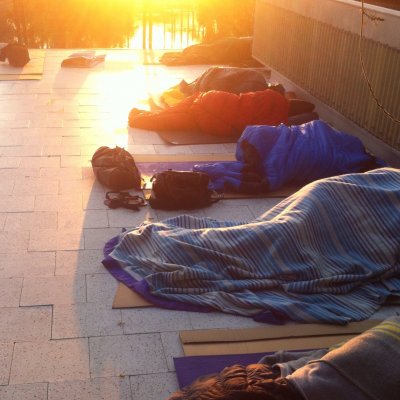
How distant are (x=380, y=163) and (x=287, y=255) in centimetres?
181

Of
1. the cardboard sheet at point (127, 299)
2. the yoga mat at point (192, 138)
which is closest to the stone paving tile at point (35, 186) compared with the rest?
the yoga mat at point (192, 138)

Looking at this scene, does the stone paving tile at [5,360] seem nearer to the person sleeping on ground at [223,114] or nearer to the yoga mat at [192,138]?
the yoga mat at [192,138]

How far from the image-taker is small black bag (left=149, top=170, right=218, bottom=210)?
3.85 metres

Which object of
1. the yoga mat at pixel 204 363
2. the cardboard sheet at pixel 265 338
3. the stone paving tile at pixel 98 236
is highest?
the yoga mat at pixel 204 363

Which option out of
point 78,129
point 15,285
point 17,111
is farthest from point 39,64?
point 15,285

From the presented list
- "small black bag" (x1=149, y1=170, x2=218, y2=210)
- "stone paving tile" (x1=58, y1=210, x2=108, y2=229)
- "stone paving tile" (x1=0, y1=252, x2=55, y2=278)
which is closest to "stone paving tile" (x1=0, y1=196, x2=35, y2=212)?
"stone paving tile" (x1=58, y1=210, x2=108, y2=229)

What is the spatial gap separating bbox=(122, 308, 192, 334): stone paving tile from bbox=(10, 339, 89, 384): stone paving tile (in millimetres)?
212

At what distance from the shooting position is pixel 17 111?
584 centimetres

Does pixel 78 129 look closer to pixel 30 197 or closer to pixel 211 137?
pixel 211 137

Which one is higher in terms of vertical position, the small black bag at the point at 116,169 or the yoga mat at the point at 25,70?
the small black bag at the point at 116,169

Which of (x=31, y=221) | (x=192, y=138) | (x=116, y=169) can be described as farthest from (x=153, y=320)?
(x=192, y=138)

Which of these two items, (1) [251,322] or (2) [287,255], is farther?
(2) [287,255]

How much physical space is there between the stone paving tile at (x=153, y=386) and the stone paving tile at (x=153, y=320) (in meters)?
0.31

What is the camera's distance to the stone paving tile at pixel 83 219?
11.9ft
